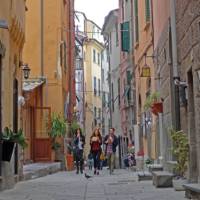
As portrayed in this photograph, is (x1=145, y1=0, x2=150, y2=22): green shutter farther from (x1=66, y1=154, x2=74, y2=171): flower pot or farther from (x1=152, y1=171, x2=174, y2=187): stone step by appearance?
(x1=152, y1=171, x2=174, y2=187): stone step

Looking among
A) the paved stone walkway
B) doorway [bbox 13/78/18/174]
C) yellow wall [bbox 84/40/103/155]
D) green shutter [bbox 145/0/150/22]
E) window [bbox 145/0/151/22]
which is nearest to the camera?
the paved stone walkway

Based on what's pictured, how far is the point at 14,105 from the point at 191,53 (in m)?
5.76

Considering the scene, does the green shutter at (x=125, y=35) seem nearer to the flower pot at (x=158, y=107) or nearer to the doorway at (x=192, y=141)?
the flower pot at (x=158, y=107)

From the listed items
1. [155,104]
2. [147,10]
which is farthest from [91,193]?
[147,10]

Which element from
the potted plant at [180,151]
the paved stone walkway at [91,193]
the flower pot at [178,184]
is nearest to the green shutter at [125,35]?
the paved stone walkway at [91,193]

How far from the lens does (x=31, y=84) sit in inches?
986

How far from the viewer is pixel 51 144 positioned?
25516 millimetres

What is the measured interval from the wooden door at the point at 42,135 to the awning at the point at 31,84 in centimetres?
103

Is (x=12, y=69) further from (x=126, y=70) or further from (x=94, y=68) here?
(x=94, y=68)

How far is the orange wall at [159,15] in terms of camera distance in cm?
1497

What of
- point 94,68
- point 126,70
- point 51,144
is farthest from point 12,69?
point 94,68

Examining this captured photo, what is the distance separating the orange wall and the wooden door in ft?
27.5

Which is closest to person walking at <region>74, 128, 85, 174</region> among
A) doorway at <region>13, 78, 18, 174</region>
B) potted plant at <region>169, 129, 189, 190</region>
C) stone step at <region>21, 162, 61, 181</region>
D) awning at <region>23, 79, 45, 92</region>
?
stone step at <region>21, 162, 61, 181</region>

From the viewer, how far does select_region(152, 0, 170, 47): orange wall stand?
14969 mm
